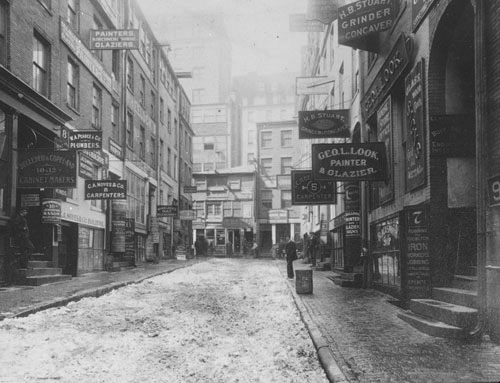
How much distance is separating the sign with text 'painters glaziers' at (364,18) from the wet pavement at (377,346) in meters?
6.42

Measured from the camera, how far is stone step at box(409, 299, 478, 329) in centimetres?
706

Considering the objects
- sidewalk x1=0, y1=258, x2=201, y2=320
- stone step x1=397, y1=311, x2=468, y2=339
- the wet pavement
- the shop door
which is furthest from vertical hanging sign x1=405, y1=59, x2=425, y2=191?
the shop door

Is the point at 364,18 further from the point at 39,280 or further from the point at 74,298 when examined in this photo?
the point at 39,280

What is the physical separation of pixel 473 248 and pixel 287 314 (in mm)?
3397

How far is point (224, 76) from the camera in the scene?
6825 centimetres

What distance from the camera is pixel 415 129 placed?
1071 cm

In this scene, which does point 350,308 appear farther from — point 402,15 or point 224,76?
point 224,76

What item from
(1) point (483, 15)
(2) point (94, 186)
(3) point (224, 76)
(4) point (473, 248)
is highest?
(3) point (224, 76)

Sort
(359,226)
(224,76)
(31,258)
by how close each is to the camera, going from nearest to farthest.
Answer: (31,258)
(359,226)
(224,76)

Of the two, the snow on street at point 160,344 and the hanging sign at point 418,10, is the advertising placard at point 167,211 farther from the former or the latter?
the hanging sign at point 418,10

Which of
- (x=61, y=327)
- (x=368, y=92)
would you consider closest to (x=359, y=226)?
(x=368, y=92)

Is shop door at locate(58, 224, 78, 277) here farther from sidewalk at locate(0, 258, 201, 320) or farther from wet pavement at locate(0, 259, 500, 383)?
wet pavement at locate(0, 259, 500, 383)

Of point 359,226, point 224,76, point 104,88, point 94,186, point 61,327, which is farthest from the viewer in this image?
point 224,76

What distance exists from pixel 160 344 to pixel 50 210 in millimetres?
9923
